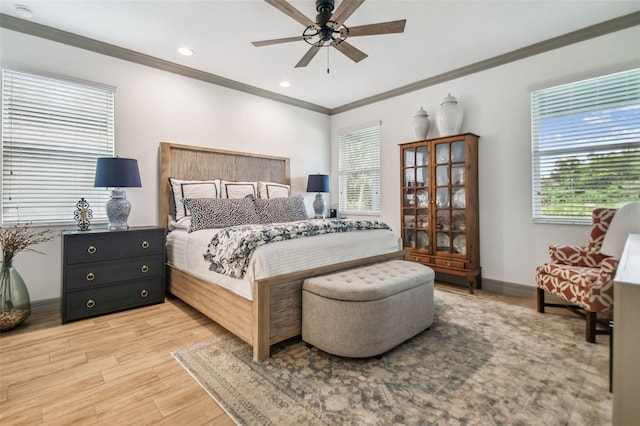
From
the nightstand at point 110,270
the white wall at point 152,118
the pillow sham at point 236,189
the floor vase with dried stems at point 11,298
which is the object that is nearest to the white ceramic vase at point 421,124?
the white wall at point 152,118

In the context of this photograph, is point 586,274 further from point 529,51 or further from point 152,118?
point 152,118

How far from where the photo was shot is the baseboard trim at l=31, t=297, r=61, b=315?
2803 mm

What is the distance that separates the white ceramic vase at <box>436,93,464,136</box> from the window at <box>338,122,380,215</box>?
4.00 feet

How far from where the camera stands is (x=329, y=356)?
202cm

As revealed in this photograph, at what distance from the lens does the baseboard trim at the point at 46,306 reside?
9.20 ft

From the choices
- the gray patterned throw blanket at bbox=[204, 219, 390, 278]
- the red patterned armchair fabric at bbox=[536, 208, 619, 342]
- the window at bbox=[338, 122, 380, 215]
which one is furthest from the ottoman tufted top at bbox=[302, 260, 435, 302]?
the window at bbox=[338, 122, 380, 215]

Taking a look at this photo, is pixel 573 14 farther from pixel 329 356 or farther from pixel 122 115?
pixel 122 115

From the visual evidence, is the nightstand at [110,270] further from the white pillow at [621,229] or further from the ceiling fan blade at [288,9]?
the white pillow at [621,229]

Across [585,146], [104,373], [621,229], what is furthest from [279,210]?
[585,146]

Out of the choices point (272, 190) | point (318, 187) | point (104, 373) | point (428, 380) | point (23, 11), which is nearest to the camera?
point (428, 380)

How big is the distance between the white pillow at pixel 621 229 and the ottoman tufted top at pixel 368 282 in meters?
1.42

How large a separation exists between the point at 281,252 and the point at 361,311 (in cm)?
67

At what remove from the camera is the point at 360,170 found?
5.10m

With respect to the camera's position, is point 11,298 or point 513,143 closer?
point 11,298
